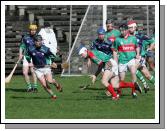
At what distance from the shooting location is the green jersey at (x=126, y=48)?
67.1 ft

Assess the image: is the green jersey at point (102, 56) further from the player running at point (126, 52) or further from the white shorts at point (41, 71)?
the white shorts at point (41, 71)

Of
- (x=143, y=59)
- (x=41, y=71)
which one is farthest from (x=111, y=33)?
(x=41, y=71)

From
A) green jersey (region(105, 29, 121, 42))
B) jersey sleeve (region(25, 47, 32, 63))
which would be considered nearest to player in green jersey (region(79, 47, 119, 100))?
green jersey (region(105, 29, 121, 42))

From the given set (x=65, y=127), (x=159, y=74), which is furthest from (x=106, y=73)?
(x=65, y=127)

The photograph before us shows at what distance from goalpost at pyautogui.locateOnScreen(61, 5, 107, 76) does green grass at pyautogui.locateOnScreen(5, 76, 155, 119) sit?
6.07m

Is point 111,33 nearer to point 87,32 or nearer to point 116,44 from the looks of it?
point 116,44

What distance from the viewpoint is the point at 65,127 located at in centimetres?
1582

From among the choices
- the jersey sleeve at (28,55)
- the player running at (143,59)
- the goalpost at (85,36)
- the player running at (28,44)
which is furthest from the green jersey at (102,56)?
the goalpost at (85,36)

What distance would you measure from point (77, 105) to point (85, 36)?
425 inches

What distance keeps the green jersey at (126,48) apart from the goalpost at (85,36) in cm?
842

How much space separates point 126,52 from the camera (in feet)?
67.5

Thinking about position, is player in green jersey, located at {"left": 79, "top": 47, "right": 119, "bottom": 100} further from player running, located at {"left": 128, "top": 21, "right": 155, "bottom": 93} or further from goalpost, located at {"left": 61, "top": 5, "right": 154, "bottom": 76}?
goalpost, located at {"left": 61, "top": 5, "right": 154, "bottom": 76}

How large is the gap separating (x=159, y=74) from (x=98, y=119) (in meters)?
1.59

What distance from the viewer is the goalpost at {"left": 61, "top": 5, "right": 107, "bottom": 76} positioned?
29328 mm
